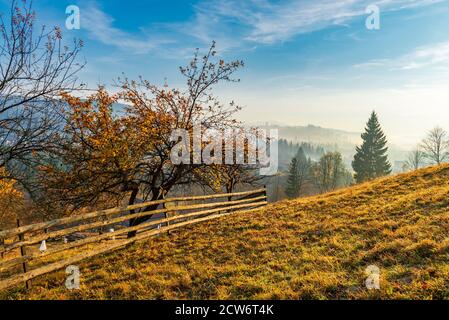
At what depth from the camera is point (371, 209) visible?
11445 millimetres

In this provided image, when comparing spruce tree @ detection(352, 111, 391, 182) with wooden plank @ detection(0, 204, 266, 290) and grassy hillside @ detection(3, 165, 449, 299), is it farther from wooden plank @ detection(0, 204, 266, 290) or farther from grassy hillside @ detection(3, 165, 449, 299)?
wooden plank @ detection(0, 204, 266, 290)

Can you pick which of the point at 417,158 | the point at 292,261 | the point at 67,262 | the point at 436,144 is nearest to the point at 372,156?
the point at 436,144

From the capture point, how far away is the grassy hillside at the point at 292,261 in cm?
543

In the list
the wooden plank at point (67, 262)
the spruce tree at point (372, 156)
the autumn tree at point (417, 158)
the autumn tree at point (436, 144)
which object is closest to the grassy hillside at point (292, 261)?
the wooden plank at point (67, 262)

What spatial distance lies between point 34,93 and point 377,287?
27.3 feet

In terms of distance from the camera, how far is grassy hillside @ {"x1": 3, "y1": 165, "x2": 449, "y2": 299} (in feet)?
17.8

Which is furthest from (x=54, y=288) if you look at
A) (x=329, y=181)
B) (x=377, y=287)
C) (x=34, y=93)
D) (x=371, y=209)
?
(x=329, y=181)

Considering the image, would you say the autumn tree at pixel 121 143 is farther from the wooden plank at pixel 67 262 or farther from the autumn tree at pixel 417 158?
the autumn tree at pixel 417 158

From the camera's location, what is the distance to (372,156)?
55125 millimetres

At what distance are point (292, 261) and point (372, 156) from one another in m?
55.6

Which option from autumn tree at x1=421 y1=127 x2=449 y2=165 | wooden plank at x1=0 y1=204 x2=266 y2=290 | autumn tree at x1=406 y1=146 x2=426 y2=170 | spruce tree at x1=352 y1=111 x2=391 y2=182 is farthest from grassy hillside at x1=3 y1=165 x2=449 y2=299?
autumn tree at x1=406 y1=146 x2=426 y2=170

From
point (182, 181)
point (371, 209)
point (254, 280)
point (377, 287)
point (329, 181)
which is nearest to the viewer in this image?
point (377, 287)

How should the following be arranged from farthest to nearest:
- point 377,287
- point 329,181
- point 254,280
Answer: point 329,181
point 254,280
point 377,287

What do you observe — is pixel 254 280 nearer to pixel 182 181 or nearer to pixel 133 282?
pixel 133 282
